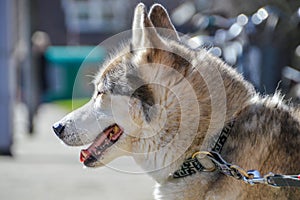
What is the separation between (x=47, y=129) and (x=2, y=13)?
17.4ft

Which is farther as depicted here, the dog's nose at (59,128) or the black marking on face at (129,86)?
the dog's nose at (59,128)

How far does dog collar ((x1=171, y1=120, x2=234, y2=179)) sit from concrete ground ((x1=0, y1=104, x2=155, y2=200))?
220 cm

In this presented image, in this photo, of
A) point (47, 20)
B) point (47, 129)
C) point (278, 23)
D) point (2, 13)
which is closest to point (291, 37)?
point (278, 23)

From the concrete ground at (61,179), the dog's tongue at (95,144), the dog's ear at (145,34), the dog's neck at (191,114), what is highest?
the dog's ear at (145,34)

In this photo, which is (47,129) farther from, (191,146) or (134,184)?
(191,146)

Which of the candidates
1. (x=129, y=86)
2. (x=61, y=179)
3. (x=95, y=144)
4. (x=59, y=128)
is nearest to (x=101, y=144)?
(x=95, y=144)

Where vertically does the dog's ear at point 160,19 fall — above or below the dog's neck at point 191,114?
above

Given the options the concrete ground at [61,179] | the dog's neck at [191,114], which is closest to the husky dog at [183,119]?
the dog's neck at [191,114]

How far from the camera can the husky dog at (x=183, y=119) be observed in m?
4.50

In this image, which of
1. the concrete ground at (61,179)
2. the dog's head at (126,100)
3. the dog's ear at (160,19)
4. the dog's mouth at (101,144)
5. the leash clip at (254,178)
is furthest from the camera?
the concrete ground at (61,179)

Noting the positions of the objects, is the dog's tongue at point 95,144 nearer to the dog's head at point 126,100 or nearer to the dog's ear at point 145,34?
the dog's head at point 126,100

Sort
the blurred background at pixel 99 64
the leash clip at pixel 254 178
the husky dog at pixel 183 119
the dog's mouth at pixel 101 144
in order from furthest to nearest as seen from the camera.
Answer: the blurred background at pixel 99 64 < the dog's mouth at pixel 101 144 < the husky dog at pixel 183 119 < the leash clip at pixel 254 178

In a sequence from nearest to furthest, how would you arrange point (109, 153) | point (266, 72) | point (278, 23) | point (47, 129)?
point (109, 153)
point (278, 23)
point (266, 72)
point (47, 129)

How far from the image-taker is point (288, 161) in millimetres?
4461
